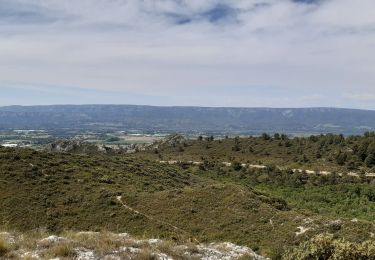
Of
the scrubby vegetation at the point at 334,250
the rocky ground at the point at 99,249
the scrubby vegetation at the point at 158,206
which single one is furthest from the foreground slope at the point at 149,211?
the scrubby vegetation at the point at 334,250

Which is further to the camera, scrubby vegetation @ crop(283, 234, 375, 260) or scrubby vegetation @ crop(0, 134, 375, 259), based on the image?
scrubby vegetation @ crop(0, 134, 375, 259)

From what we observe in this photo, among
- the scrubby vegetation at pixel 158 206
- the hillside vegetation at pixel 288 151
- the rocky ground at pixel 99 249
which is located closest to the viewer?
the rocky ground at pixel 99 249

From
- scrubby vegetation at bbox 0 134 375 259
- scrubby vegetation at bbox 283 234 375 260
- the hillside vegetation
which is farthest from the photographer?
the hillside vegetation

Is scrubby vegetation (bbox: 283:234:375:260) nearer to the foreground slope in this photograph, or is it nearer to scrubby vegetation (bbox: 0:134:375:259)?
scrubby vegetation (bbox: 0:134:375:259)

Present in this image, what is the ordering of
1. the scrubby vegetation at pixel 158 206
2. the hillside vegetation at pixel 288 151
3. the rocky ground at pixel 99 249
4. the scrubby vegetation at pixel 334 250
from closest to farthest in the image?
the rocky ground at pixel 99 249 → the scrubby vegetation at pixel 334 250 → the scrubby vegetation at pixel 158 206 → the hillside vegetation at pixel 288 151

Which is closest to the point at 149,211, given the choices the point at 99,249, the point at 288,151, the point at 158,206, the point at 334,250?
the point at 158,206

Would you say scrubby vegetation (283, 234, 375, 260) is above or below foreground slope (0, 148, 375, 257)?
above

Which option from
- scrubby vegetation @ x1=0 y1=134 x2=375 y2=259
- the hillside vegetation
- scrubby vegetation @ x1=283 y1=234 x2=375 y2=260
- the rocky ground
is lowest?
the hillside vegetation

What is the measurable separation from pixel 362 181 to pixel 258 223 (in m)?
44.6

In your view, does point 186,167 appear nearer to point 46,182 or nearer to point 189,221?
point 46,182

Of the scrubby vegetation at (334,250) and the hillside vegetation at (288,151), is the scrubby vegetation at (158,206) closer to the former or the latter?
the scrubby vegetation at (334,250)

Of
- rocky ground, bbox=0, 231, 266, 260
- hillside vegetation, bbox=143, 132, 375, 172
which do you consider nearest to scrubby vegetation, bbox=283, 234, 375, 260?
rocky ground, bbox=0, 231, 266, 260

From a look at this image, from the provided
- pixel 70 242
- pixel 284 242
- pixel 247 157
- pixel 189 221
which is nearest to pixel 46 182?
pixel 189 221

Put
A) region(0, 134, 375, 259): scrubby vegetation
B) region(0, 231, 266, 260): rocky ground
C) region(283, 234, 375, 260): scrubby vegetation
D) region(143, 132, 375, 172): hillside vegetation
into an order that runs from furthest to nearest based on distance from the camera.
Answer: region(143, 132, 375, 172): hillside vegetation
region(0, 134, 375, 259): scrubby vegetation
region(283, 234, 375, 260): scrubby vegetation
region(0, 231, 266, 260): rocky ground
